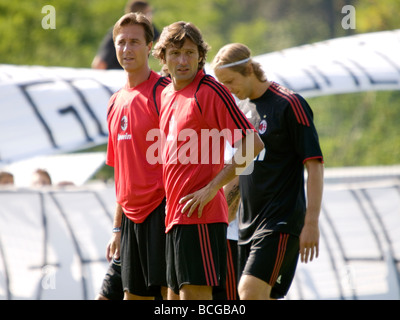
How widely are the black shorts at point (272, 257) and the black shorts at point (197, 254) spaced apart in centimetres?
100

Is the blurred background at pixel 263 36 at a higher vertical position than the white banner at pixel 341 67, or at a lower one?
higher

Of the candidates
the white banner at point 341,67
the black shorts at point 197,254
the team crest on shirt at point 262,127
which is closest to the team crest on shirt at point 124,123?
the black shorts at point 197,254

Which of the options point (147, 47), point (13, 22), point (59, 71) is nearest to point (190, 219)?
point (147, 47)

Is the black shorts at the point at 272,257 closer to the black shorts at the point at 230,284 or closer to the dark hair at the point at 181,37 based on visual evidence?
the black shorts at the point at 230,284

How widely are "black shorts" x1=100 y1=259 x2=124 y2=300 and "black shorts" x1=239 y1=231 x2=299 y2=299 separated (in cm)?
90

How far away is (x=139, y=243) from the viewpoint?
16.6 ft

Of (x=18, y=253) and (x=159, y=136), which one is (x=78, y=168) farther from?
(x=159, y=136)

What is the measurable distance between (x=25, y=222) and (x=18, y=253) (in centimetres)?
37

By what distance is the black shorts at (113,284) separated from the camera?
18.6 ft

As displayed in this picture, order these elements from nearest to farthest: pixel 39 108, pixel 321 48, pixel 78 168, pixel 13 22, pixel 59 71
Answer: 1. pixel 39 108
2. pixel 59 71
3. pixel 321 48
4. pixel 78 168
5. pixel 13 22

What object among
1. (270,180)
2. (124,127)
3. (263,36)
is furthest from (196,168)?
(263,36)

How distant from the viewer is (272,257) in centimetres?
555

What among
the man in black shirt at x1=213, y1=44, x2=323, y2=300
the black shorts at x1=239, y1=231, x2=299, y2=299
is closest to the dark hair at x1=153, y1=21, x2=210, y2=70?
the man in black shirt at x1=213, y1=44, x2=323, y2=300

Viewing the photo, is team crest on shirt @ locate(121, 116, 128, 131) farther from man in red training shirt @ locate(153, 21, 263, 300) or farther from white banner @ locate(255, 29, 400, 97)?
white banner @ locate(255, 29, 400, 97)
